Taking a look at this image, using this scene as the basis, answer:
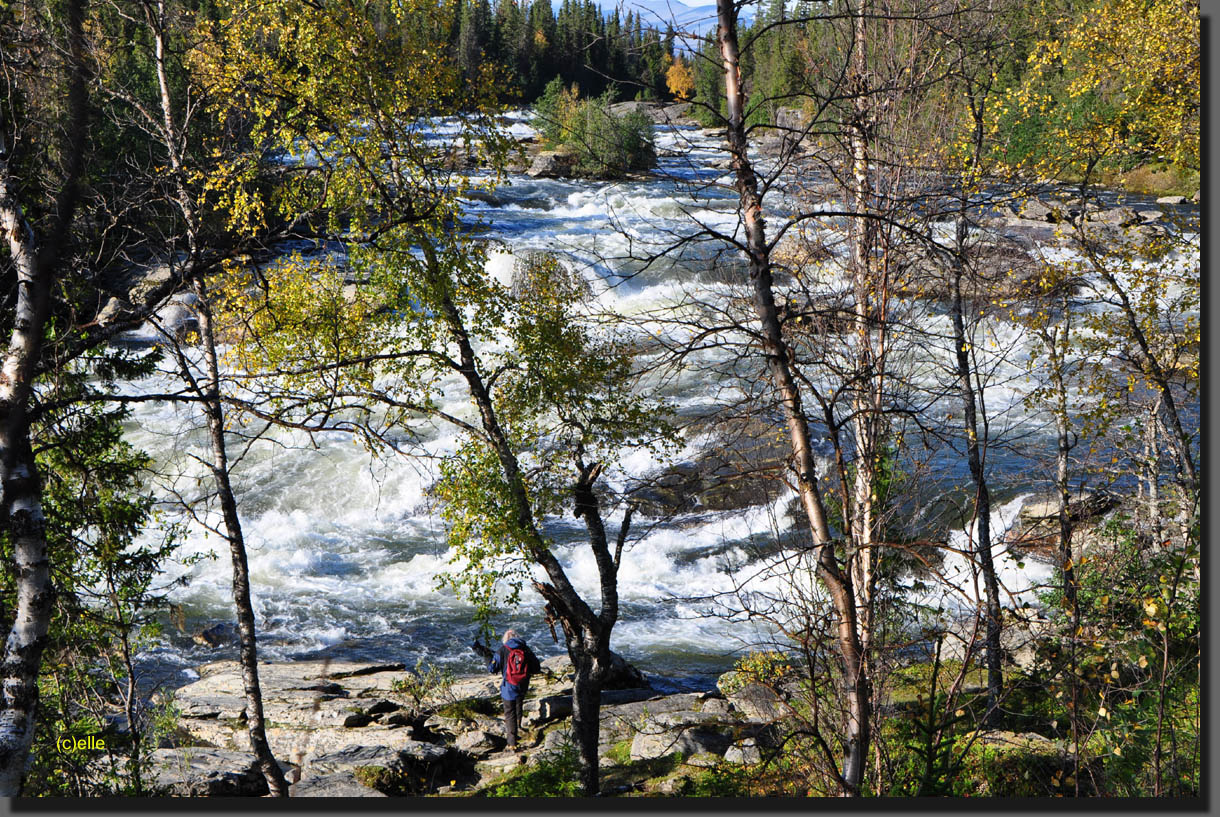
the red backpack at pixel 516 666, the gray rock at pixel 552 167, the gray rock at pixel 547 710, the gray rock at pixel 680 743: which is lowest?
the gray rock at pixel 547 710

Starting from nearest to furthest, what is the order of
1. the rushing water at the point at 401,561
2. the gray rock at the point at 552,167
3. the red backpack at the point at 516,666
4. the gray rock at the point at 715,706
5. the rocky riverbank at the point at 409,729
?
1. the rocky riverbank at the point at 409,729
2. the red backpack at the point at 516,666
3. the gray rock at the point at 715,706
4. the rushing water at the point at 401,561
5. the gray rock at the point at 552,167

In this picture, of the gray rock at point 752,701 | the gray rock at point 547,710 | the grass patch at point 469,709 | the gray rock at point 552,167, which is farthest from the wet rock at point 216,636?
the gray rock at point 552,167

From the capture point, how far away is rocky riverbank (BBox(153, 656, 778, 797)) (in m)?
8.82

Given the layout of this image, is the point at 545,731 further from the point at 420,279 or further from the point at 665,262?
the point at 665,262

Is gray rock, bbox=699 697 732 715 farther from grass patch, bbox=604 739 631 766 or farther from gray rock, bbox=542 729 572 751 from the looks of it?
gray rock, bbox=542 729 572 751

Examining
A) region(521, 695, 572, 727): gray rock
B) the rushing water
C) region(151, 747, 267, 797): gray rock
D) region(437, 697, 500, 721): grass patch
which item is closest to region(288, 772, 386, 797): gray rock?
region(151, 747, 267, 797): gray rock

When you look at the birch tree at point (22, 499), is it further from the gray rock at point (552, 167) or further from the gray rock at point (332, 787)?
the gray rock at point (552, 167)

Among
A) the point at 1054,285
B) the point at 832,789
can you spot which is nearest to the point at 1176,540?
the point at 1054,285

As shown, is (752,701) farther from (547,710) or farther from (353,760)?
(353,760)

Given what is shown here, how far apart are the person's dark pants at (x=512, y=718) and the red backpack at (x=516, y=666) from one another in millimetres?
340

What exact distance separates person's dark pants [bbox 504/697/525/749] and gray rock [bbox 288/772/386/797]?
7.35 ft

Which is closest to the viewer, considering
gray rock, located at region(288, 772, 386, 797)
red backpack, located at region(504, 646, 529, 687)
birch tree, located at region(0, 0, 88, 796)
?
birch tree, located at region(0, 0, 88, 796)

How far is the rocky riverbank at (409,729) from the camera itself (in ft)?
28.9

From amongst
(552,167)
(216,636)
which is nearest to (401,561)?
(216,636)
